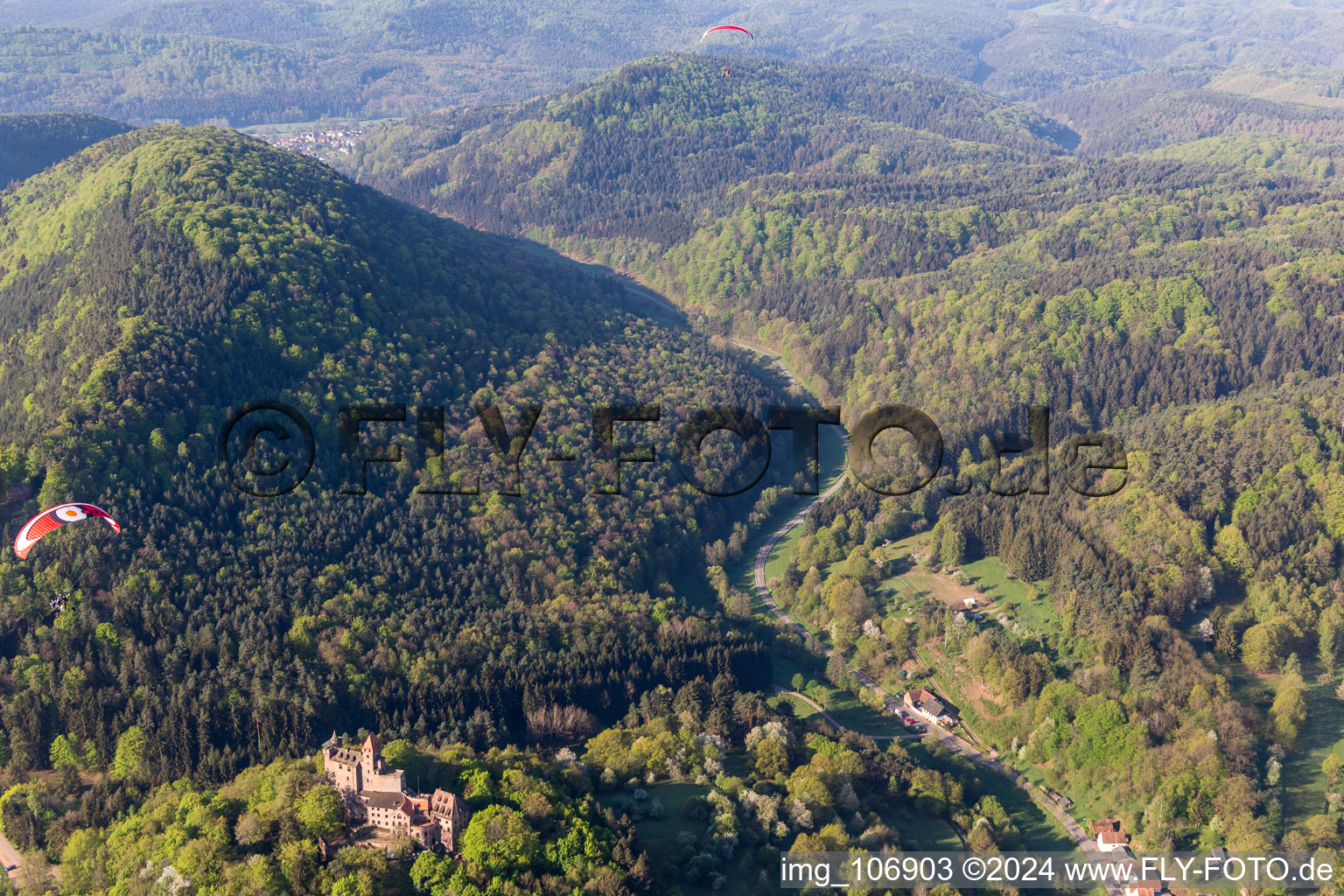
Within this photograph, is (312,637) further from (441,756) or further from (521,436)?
(521,436)

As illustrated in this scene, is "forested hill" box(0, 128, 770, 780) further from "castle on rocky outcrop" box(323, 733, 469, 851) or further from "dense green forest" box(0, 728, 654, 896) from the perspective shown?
"castle on rocky outcrop" box(323, 733, 469, 851)

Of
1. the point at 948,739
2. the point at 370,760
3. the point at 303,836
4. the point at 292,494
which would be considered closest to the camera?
the point at 303,836

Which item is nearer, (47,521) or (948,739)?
(47,521)

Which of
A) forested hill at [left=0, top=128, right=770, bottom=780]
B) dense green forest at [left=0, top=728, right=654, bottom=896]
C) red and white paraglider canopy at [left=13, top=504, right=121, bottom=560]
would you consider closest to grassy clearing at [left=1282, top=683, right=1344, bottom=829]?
forested hill at [left=0, top=128, right=770, bottom=780]

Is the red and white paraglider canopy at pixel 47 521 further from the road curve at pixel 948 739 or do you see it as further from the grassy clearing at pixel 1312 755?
the grassy clearing at pixel 1312 755

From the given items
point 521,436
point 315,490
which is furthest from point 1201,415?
point 315,490

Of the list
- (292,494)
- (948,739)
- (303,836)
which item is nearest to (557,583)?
(292,494)

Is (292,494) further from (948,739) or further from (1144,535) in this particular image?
(1144,535)
